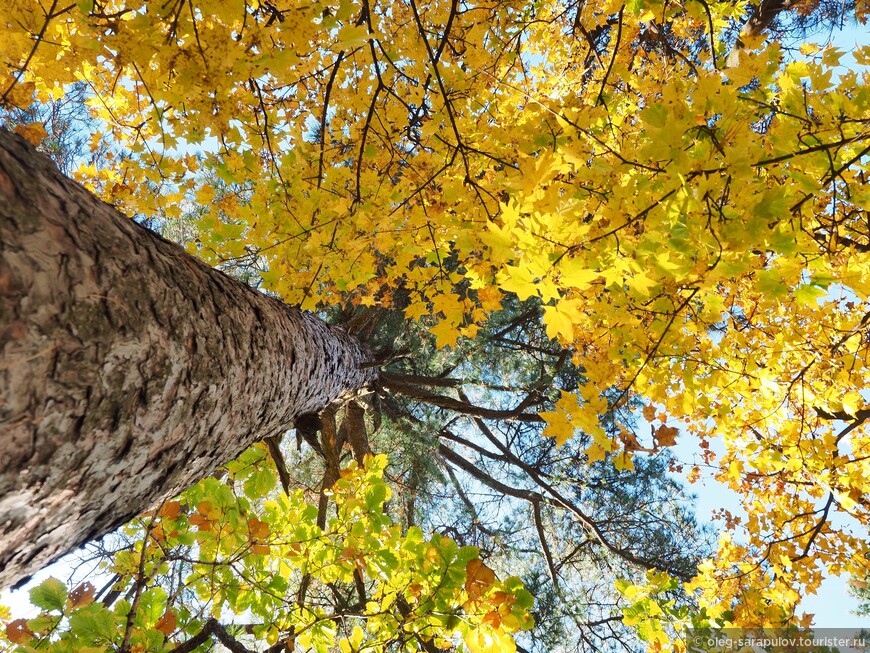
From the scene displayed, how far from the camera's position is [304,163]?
2498 mm

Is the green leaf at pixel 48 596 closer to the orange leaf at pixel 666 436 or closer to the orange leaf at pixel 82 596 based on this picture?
the orange leaf at pixel 82 596

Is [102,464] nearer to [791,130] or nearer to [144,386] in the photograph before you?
[144,386]

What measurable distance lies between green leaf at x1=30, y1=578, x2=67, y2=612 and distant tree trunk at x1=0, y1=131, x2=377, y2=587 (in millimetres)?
752

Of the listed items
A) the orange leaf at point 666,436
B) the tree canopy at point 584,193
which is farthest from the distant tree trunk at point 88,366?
the orange leaf at point 666,436

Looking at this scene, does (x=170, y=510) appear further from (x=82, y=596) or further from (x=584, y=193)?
(x=584, y=193)

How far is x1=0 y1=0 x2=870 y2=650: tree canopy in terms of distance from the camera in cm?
101

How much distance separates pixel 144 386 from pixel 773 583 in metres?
3.96

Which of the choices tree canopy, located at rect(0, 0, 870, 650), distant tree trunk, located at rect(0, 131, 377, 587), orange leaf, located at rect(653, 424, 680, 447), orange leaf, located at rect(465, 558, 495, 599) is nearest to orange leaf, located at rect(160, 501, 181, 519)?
tree canopy, located at rect(0, 0, 870, 650)

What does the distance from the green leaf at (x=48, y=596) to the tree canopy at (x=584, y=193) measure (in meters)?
0.44

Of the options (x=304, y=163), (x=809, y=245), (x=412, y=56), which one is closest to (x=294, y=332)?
(x=304, y=163)

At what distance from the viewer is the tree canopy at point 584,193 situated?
3.30 ft

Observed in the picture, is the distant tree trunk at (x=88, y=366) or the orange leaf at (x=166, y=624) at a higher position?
the distant tree trunk at (x=88, y=366)

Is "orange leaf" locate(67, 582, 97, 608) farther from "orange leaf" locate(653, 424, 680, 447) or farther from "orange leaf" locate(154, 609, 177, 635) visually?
"orange leaf" locate(653, 424, 680, 447)

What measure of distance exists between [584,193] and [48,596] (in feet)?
6.84
